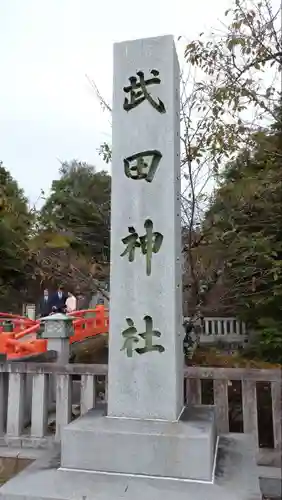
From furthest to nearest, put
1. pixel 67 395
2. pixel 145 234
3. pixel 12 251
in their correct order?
pixel 12 251 < pixel 67 395 < pixel 145 234

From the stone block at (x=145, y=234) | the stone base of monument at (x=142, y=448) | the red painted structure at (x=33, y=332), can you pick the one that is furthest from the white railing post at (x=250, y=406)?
the red painted structure at (x=33, y=332)

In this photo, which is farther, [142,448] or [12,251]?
[12,251]

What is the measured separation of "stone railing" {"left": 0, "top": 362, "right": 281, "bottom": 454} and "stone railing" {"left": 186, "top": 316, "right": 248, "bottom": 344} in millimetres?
6453

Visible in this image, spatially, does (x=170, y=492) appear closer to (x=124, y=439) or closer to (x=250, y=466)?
(x=124, y=439)

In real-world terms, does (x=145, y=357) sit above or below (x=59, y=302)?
below

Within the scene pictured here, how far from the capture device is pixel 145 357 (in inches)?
106

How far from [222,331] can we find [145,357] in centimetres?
862

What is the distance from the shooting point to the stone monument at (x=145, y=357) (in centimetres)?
228

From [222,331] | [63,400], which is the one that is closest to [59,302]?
[222,331]

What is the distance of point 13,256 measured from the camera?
16812 millimetres

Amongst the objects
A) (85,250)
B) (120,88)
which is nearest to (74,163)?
(85,250)

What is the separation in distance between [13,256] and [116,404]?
15.1 m

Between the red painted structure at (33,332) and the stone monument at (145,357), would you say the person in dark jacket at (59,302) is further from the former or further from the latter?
the stone monument at (145,357)

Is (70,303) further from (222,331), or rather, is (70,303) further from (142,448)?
(142,448)
